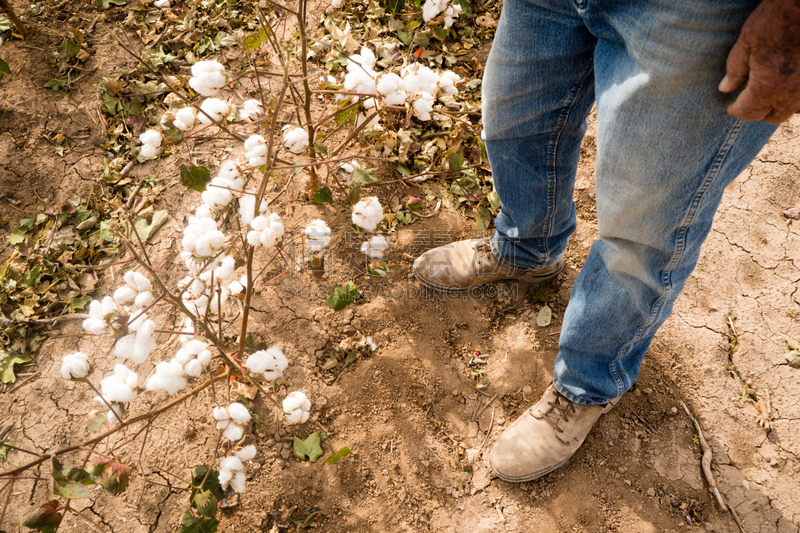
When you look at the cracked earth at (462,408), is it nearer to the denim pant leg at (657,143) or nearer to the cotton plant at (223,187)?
the cotton plant at (223,187)

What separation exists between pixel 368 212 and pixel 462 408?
0.90 meters

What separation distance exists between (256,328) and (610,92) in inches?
63.0

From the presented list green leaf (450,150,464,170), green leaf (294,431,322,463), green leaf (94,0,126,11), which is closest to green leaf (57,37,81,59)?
green leaf (94,0,126,11)

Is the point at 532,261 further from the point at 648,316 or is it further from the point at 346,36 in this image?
the point at 346,36

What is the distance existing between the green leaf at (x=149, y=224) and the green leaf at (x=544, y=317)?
1859 millimetres

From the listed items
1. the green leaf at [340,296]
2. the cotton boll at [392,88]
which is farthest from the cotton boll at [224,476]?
the cotton boll at [392,88]

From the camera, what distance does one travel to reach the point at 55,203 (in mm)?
2260

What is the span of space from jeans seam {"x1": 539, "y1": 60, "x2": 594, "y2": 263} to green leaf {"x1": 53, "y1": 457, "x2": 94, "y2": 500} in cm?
163

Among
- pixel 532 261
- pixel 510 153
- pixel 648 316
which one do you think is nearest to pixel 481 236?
pixel 532 261

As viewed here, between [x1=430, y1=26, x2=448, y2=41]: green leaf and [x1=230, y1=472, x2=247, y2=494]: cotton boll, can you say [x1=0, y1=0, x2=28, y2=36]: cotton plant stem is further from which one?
[x1=230, y1=472, x2=247, y2=494]: cotton boll

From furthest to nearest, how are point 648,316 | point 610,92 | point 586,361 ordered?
1. point 586,361
2. point 648,316
3. point 610,92

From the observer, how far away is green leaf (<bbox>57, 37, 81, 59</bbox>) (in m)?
2.48

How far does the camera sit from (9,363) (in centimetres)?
188

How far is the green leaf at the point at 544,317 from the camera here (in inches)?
78.2
